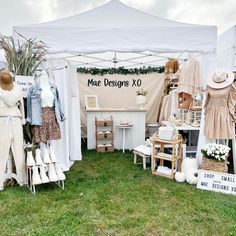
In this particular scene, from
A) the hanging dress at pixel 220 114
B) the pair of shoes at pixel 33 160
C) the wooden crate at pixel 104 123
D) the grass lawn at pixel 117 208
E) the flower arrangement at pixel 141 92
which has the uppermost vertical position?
the flower arrangement at pixel 141 92

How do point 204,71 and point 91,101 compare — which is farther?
point 91,101

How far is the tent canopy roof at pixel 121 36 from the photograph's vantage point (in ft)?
12.5

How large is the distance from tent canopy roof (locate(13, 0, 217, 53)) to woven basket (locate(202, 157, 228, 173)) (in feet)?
5.20

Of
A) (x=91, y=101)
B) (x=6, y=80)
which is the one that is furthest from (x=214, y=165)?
(x=91, y=101)

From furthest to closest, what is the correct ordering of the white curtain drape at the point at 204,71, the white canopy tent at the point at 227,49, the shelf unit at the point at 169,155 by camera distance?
the white canopy tent at the point at 227,49 → the white curtain drape at the point at 204,71 → the shelf unit at the point at 169,155

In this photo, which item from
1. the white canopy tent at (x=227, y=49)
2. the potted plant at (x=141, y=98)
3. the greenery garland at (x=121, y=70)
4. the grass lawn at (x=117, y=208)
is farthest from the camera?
the greenery garland at (x=121, y=70)

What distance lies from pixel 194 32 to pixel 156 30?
541mm

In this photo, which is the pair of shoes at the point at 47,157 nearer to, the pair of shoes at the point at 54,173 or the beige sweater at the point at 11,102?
the pair of shoes at the point at 54,173

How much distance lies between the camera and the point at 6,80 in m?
3.10

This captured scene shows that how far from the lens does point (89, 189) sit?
10.5 ft

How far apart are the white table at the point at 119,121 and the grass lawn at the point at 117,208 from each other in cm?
175

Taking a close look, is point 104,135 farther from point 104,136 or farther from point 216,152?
point 216,152

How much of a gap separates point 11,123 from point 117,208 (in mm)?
1590

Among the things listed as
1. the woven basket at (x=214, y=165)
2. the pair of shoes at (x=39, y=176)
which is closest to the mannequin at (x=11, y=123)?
the pair of shoes at (x=39, y=176)
